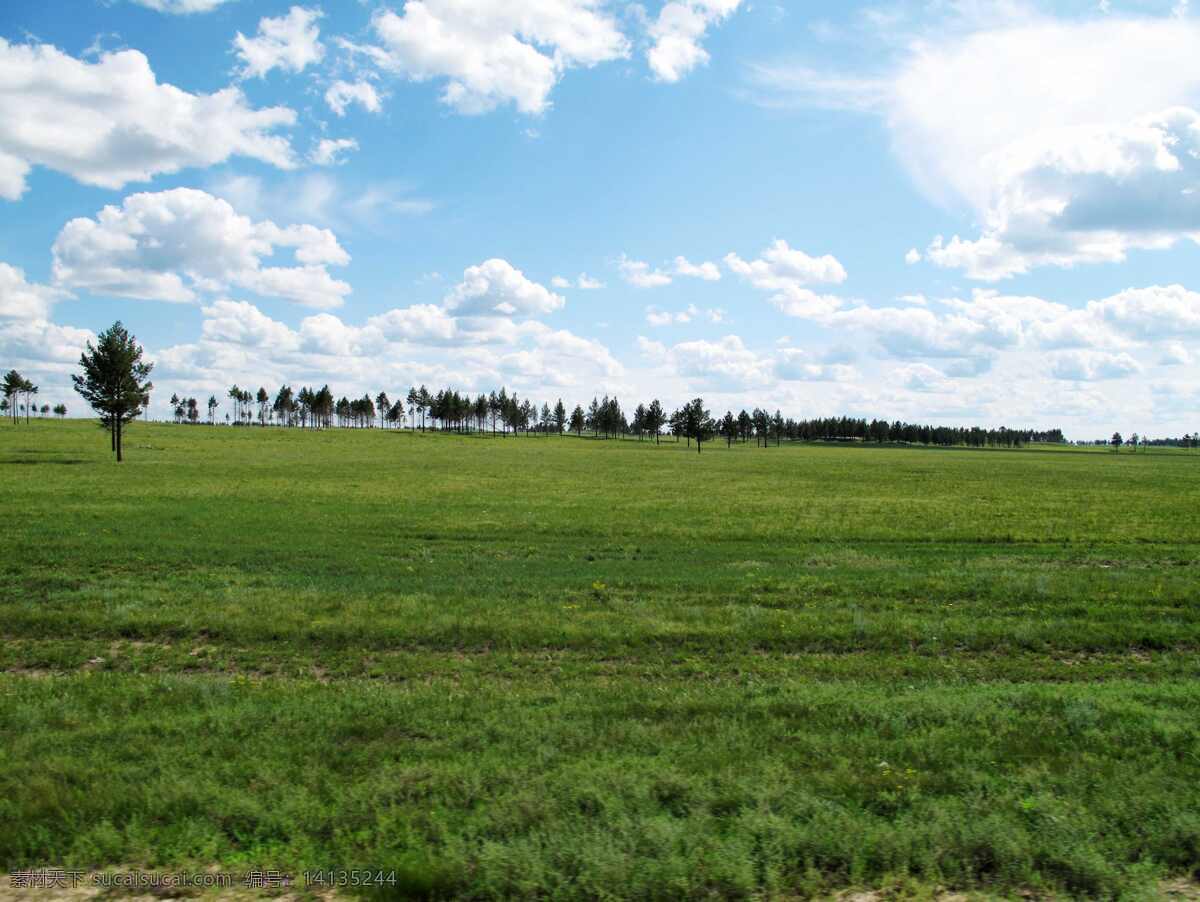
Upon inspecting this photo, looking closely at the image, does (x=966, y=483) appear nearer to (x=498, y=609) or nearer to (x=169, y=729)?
(x=498, y=609)

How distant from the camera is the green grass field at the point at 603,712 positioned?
5238mm

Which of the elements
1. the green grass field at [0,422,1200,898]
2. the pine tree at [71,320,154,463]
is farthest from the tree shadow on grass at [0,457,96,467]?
the green grass field at [0,422,1200,898]

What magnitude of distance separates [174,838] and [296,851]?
A: 0.99 metres

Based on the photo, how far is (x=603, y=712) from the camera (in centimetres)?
821

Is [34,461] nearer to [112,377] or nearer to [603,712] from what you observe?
[112,377]

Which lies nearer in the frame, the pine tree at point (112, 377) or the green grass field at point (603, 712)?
the green grass field at point (603, 712)

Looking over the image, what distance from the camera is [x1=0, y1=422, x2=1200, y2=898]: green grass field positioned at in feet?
17.2

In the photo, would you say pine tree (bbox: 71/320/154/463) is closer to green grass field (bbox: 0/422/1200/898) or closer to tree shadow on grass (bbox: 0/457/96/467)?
tree shadow on grass (bbox: 0/457/96/467)

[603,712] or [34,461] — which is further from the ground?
[34,461]

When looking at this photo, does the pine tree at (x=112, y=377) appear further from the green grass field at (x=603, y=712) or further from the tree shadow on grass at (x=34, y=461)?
the green grass field at (x=603, y=712)

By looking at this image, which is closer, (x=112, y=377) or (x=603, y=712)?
(x=603, y=712)

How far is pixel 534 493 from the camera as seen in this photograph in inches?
1538

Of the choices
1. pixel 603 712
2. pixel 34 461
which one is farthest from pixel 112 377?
pixel 603 712

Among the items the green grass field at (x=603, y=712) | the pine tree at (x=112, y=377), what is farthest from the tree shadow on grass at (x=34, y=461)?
the green grass field at (x=603, y=712)
